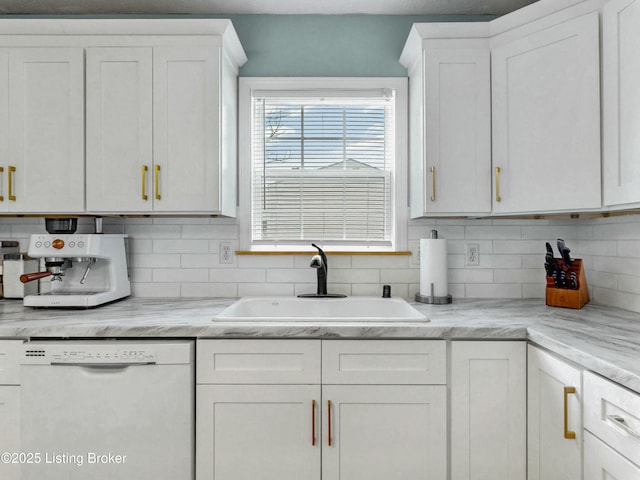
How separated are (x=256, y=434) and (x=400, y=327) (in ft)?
2.33

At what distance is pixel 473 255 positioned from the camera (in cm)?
231

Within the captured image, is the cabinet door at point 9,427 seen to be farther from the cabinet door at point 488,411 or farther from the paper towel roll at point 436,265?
the paper towel roll at point 436,265

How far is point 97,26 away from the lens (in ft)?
6.35

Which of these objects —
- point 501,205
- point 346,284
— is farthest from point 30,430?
point 501,205

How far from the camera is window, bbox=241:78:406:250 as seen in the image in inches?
93.3

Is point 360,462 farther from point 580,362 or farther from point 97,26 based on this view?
point 97,26

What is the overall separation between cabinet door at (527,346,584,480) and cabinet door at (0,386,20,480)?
2.02 meters

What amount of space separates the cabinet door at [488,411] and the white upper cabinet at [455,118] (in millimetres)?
710

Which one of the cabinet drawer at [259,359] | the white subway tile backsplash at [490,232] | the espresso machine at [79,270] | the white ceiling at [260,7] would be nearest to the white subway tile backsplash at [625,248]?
the white subway tile backsplash at [490,232]

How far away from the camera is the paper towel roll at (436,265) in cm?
209

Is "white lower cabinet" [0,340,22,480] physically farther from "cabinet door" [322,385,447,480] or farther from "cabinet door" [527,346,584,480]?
"cabinet door" [527,346,584,480]

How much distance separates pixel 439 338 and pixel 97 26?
2111 mm

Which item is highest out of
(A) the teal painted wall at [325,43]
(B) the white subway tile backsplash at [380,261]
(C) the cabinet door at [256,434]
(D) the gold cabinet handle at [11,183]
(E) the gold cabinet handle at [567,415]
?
(A) the teal painted wall at [325,43]

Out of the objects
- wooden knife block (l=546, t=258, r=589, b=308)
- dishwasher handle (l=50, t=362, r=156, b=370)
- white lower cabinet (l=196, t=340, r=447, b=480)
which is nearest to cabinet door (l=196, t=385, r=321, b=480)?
white lower cabinet (l=196, t=340, r=447, b=480)
